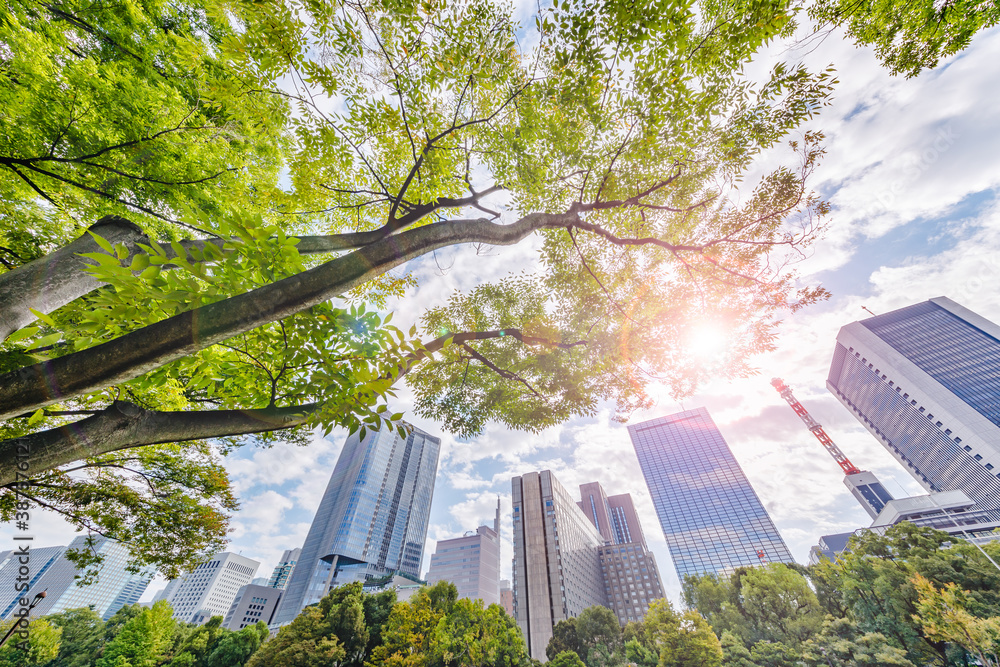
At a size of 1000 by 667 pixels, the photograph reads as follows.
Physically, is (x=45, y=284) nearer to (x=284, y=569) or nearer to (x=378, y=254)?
(x=378, y=254)

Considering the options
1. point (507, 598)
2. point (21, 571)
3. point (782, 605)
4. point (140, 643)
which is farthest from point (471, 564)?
point (21, 571)

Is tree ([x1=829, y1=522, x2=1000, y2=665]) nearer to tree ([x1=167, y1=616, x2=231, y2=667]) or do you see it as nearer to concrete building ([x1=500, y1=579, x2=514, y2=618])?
tree ([x1=167, y1=616, x2=231, y2=667])

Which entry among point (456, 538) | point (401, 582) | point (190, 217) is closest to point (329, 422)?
point (190, 217)

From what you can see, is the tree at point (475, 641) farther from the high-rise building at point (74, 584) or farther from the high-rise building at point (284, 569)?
the high-rise building at point (284, 569)

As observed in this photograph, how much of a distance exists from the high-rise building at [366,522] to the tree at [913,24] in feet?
245

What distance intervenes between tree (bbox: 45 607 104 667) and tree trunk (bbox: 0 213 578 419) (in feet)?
130

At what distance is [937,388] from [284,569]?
14296 cm

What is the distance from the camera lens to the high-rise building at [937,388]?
1923 inches

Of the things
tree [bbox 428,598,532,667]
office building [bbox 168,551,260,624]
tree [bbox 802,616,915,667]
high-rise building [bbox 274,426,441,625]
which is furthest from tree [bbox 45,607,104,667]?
office building [bbox 168,551,260,624]

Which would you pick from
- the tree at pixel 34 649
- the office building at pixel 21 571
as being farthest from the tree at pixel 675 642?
the tree at pixel 34 649

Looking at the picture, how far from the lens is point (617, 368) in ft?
17.7

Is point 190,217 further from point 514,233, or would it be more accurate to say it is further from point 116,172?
A: point 514,233

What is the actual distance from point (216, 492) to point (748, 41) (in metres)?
10.3

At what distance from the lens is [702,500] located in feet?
303
